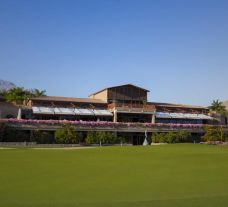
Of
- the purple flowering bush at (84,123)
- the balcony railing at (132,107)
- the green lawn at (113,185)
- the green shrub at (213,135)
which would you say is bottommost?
the green lawn at (113,185)

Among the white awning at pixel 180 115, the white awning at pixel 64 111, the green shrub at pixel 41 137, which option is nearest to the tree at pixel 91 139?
the green shrub at pixel 41 137

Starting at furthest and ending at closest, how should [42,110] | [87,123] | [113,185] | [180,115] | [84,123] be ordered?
1. [180,115]
2. [42,110]
3. [87,123]
4. [84,123]
5. [113,185]

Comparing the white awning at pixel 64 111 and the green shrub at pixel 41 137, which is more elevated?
the white awning at pixel 64 111

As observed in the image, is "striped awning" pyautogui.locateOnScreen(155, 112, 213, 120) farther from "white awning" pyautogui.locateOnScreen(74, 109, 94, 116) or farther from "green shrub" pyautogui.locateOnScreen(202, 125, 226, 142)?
"white awning" pyautogui.locateOnScreen(74, 109, 94, 116)

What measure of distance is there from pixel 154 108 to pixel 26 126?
24820 mm

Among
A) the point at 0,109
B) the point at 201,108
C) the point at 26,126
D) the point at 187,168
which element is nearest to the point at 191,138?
the point at 201,108

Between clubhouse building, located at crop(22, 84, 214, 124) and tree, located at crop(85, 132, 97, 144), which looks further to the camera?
clubhouse building, located at crop(22, 84, 214, 124)

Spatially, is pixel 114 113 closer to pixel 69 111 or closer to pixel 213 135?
pixel 69 111

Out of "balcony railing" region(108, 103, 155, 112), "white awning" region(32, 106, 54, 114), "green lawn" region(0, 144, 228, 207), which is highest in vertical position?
"balcony railing" region(108, 103, 155, 112)

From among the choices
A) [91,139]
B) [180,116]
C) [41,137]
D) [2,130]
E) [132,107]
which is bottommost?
[91,139]

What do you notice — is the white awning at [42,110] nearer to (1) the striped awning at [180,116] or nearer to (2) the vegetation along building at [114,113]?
(2) the vegetation along building at [114,113]

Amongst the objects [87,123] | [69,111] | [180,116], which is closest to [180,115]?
[180,116]

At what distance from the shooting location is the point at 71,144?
5475 cm

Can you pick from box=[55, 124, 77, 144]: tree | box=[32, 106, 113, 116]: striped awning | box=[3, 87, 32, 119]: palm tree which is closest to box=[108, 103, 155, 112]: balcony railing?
box=[32, 106, 113, 116]: striped awning
